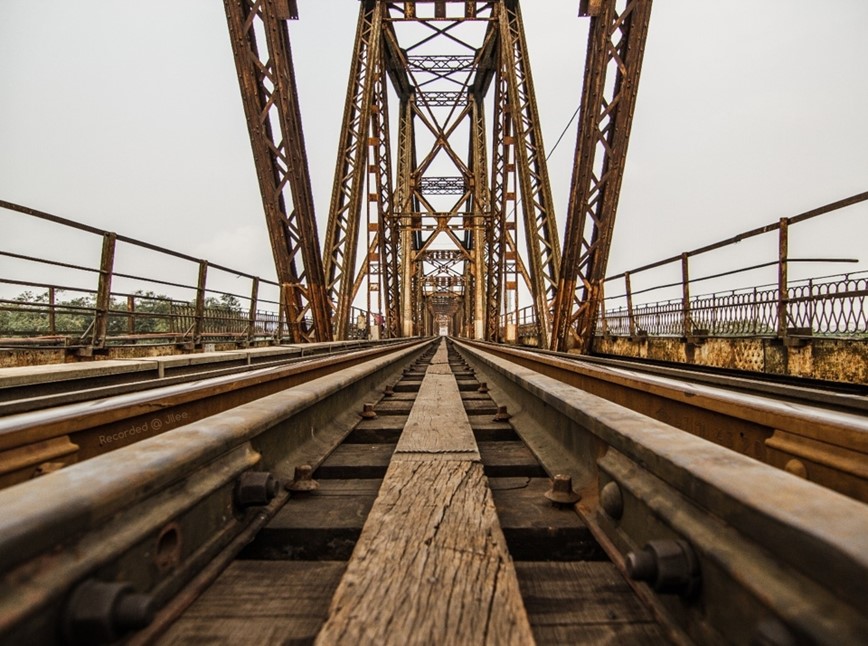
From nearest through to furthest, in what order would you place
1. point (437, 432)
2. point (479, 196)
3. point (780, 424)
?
point (780, 424)
point (437, 432)
point (479, 196)

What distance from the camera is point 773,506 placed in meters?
0.74

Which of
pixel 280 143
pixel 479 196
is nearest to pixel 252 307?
pixel 280 143

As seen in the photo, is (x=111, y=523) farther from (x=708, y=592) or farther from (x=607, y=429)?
(x=607, y=429)

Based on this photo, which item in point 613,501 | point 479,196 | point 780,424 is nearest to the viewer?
point 613,501

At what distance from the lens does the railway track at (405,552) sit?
27.2 inches

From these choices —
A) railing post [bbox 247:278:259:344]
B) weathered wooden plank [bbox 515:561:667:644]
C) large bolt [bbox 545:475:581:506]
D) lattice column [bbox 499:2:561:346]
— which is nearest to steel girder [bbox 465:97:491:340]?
lattice column [bbox 499:2:561:346]

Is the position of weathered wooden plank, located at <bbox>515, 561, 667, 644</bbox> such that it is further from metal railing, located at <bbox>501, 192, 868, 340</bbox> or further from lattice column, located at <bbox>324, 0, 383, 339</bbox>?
lattice column, located at <bbox>324, 0, 383, 339</bbox>

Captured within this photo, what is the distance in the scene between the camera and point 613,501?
4.28ft

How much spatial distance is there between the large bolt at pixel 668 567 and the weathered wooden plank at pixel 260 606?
2.34 ft

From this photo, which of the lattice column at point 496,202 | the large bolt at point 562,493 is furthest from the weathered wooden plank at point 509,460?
the lattice column at point 496,202

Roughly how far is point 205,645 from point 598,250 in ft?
24.3

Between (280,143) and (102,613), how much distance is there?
24.5 ft

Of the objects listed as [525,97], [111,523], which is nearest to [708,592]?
[111,523]

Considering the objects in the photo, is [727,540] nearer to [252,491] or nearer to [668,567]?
[668,567]
